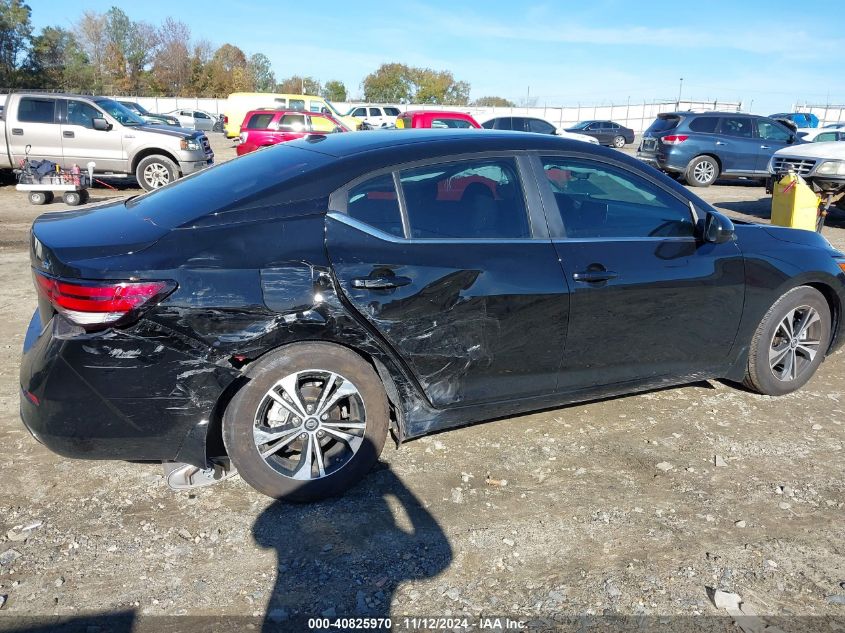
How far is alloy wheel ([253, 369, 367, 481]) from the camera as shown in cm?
318

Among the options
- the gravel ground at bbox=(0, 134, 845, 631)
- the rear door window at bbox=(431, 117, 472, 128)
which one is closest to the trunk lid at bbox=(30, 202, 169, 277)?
the gravel ground at bbox=(0, 134, 845, 631)

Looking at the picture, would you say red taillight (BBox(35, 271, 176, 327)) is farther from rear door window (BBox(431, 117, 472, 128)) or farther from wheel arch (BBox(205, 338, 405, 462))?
rear door window (BBox(431, 117, 472, 128))

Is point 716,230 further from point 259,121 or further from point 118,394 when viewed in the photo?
point 259,121

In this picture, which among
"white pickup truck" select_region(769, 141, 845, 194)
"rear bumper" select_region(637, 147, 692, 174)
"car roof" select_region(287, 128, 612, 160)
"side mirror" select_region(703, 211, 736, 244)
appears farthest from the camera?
"rear bumper" select_region(637, 147, 692, 174)

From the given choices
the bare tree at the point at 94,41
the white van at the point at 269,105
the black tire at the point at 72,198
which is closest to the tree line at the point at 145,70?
the bare tree at the point at 94,41

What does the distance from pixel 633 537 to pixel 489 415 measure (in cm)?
92

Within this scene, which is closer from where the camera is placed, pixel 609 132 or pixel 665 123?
pixel 665 123

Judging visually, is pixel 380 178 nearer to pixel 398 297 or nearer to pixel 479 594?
pixel 398 297

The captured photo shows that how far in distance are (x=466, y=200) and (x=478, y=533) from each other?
1.61m

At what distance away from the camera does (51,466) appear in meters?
3.54

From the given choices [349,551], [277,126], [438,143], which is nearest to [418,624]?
[349,551]

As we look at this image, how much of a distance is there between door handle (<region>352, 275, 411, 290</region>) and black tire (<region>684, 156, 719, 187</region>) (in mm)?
15309

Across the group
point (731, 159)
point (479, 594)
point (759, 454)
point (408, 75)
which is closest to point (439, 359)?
point (479, 594)

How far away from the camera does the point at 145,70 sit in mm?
74375
